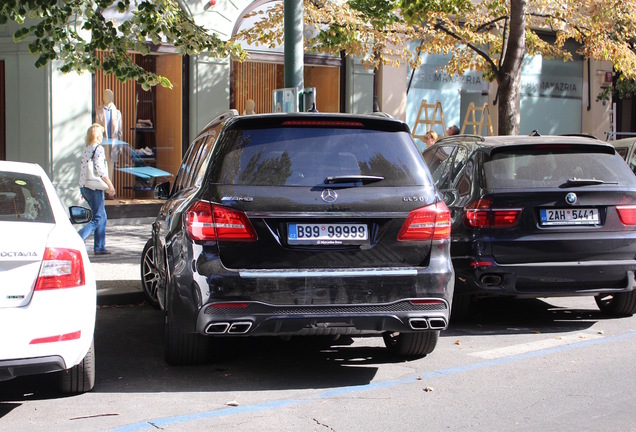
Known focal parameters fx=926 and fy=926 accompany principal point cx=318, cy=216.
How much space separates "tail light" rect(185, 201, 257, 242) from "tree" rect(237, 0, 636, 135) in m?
8.58

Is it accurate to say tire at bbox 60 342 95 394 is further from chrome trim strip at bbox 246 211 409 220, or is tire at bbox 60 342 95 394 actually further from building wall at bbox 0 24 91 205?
building wall at bbox 0 24 91 205

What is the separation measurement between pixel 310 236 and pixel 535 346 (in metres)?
2.65

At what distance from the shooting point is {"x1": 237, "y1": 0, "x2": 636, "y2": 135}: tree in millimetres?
14242

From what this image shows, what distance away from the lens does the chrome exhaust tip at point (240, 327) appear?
5.81m

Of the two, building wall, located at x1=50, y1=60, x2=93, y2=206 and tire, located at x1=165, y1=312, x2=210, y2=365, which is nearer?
tire, located at x1=165, y1=312, x2=210, y2=365

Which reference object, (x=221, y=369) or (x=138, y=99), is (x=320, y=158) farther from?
(x=138, y=99)

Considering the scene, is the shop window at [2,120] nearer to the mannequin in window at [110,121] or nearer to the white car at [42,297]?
the mannequin in window at [110,121]

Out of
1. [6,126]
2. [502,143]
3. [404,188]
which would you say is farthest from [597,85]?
[404,188]

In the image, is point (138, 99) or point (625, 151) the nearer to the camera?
→ point (625, 151)

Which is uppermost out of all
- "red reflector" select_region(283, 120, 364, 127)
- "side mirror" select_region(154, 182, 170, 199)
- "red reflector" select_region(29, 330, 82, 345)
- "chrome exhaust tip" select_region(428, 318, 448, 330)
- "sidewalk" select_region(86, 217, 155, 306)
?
"red reflector" select_region(283, 120, 364, 127)

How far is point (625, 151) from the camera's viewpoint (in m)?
11.9

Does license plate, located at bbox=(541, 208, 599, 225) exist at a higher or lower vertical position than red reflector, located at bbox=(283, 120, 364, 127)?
lower

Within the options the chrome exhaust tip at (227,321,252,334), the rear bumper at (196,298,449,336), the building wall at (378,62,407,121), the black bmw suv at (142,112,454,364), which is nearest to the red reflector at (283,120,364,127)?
the black bmw suv at (142,112,454,364)

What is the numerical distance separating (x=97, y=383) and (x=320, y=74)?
1346 centimetres
